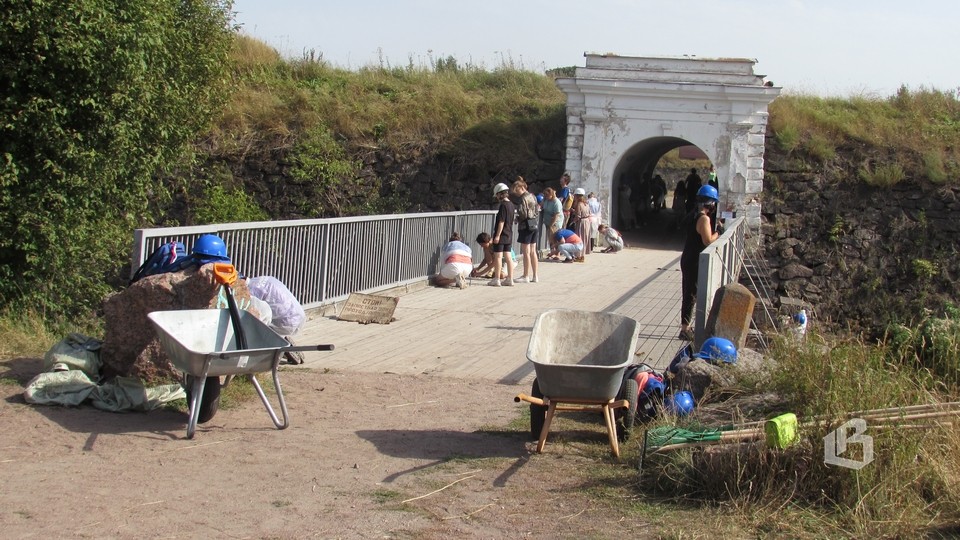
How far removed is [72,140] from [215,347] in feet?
19.0

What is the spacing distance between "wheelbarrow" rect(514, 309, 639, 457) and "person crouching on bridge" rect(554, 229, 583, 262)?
49.7ft

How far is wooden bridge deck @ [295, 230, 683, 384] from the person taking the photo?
10078 millimetres

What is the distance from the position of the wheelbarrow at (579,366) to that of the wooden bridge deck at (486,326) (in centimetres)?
201

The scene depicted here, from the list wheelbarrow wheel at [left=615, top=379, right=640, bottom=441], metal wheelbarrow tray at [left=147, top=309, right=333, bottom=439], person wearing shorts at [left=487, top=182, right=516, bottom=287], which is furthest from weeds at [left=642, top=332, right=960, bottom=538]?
person wearing shorts at [left=487, top=182, right=516, bottom=287]

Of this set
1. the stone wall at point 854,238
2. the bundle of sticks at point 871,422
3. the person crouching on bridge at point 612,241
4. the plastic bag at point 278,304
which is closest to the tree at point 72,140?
the plastic bag at point 278,304

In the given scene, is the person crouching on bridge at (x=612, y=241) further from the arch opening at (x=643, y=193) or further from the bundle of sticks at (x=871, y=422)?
the bundle of sticks at (x=871, y=422)

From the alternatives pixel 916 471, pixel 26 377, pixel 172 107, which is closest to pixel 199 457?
pixel 26 377

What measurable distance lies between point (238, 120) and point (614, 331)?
95.7ft

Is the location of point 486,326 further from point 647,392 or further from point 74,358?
point 74,358

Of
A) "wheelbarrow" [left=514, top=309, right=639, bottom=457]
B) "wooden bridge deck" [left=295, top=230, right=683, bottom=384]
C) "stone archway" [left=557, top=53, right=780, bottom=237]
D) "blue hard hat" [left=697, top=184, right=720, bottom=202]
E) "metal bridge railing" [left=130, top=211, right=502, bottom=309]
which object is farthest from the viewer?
"stone archway" [left=557, top=53, right=780, bottom=237]

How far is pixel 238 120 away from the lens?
3441 centimetres

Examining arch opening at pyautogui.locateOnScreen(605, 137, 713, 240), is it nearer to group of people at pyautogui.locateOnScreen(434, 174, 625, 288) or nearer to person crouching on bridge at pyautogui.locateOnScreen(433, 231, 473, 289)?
group of people at pyautogui.locateOnScreen(434, 174, 625, 288)

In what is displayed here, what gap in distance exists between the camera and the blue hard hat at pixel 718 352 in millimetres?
7574

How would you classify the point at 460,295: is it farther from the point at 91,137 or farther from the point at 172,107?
the point at 91,137
